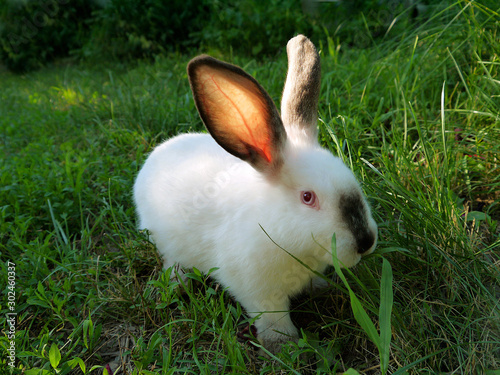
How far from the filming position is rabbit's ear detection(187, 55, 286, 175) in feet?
6.40

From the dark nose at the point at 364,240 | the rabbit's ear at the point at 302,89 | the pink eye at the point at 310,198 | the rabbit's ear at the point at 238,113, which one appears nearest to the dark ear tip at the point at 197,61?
the rabbit's ear at the point at 238,113

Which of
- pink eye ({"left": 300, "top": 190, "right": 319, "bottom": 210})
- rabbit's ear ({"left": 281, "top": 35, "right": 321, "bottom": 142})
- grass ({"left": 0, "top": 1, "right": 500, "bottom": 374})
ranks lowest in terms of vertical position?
grass ({"left": 0, "top": 1, "right": 500, "bottom": 374})

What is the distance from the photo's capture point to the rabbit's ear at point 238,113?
195 centimetres

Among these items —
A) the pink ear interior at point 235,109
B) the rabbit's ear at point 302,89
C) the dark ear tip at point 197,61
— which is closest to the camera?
the dark ear tip at point 197,61

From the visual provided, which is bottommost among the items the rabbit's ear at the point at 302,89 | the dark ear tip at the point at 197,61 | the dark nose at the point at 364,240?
the dark nose at the point at 364,240

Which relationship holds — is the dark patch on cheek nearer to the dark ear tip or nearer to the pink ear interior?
the pink ear interior

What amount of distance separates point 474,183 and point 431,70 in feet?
4.08

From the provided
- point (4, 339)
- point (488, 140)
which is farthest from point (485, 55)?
point (4, 339)

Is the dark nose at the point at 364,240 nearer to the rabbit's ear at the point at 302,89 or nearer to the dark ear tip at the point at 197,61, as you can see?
the rabbit's ear at the point at 302,89

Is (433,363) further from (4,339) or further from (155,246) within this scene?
(4,339)

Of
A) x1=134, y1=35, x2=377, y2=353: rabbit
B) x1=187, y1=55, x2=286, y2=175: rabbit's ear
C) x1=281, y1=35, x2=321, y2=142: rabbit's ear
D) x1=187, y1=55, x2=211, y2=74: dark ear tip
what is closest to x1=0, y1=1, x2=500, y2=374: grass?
x1=134, y1=35, x2=377, y2=353: rabbit

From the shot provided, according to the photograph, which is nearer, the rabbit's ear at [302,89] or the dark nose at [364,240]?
the dark nose at [364,240]

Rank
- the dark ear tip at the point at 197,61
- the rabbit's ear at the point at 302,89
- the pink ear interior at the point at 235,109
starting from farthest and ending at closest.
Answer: the rabbit's ear at the point at 302,89
the pink ear interior at the point at 235,109
the dark ear tip at the point at 197,61

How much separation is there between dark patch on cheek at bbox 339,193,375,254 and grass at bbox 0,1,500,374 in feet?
0.60
